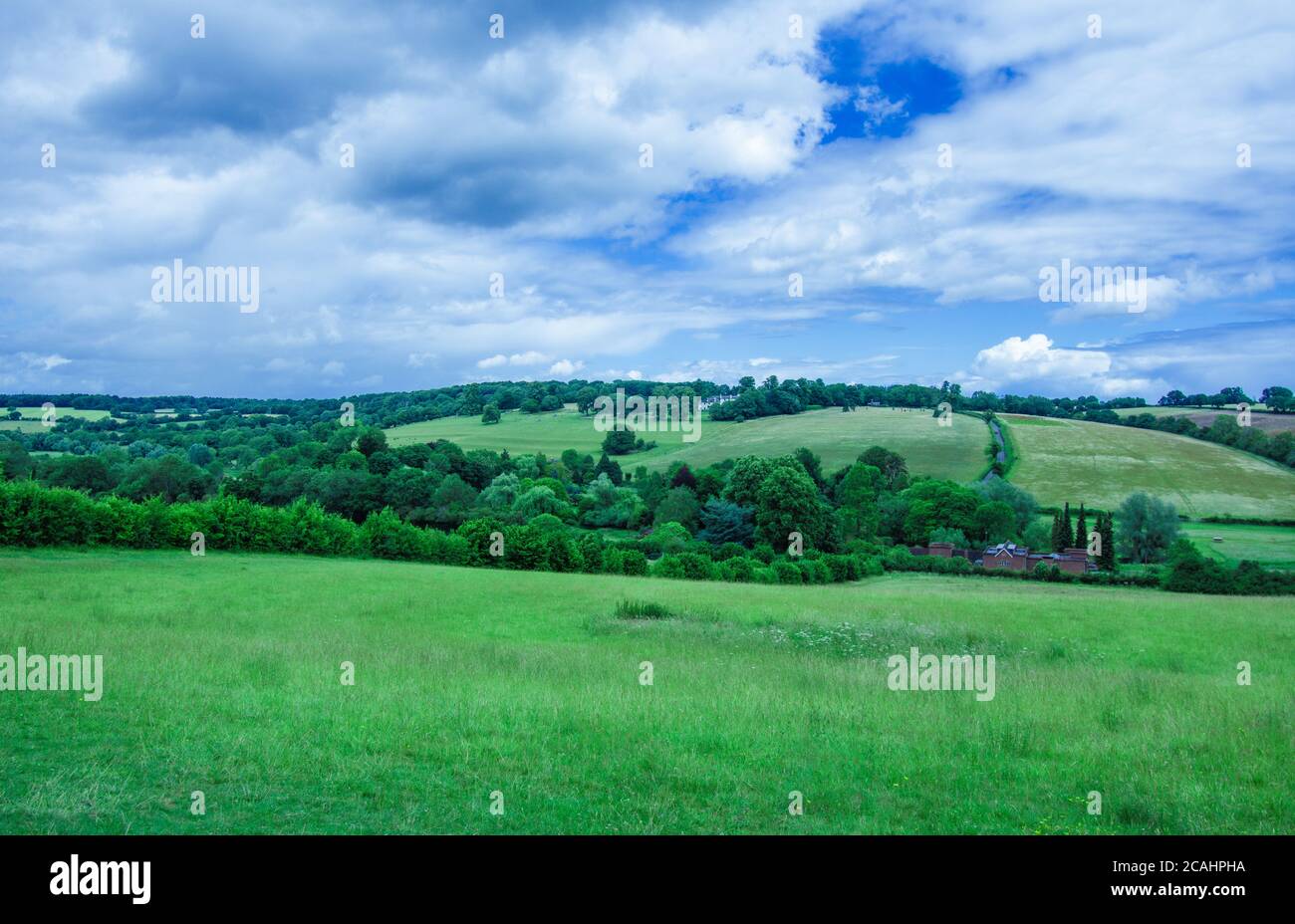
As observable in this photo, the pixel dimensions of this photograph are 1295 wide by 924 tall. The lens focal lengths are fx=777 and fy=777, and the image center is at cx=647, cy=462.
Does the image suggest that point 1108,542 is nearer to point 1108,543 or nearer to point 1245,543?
point 1108,543

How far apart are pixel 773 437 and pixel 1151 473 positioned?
146 ft

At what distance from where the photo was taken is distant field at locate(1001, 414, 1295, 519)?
6800 centimetres

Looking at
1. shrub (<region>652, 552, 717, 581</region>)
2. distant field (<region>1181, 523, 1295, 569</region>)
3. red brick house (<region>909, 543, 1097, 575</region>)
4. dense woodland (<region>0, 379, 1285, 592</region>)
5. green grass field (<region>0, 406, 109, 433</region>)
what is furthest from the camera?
green grass field (<region>0, 406, 109, 433</region>)

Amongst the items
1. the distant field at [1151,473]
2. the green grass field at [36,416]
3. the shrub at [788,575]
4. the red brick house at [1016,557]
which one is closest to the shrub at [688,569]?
the shrub at [788,575]

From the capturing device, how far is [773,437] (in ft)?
354

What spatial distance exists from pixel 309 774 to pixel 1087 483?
84934mm

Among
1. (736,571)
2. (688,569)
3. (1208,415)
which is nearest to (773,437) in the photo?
(1208,415)

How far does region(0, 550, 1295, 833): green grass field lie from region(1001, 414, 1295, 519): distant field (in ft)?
186

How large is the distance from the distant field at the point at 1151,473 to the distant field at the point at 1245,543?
9.14ft

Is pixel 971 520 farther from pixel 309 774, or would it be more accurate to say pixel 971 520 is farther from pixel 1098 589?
pixel 309 774

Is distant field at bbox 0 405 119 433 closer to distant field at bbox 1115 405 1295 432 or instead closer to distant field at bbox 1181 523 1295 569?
distant field at bbox 1181 523 1295 569

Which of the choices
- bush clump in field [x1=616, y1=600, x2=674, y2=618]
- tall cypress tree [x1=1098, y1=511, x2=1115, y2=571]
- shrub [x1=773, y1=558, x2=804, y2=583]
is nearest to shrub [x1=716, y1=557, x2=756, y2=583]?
shrub [x1=773, y1=558, x2=804, y2=583]

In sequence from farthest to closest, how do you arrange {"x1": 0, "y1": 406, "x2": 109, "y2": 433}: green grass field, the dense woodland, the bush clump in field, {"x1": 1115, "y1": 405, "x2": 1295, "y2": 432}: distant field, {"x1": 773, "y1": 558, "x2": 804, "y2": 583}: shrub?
1. {"x1": 0, "y1": 406, "x2": 109, "y2": 433}: green grass field
2. {"x1": 1115, "y1": 405, "x2": 1295, "y2": 432}: distant field
3. {"x1": 773, "y1": 558, "x2": 804, "y2": 583}: shrub
4. the dense woodland
5. the bush clump in field

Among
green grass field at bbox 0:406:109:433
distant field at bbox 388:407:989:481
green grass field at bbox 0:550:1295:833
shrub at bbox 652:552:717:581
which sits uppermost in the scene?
green grass field at bbox 0:406:109:433
